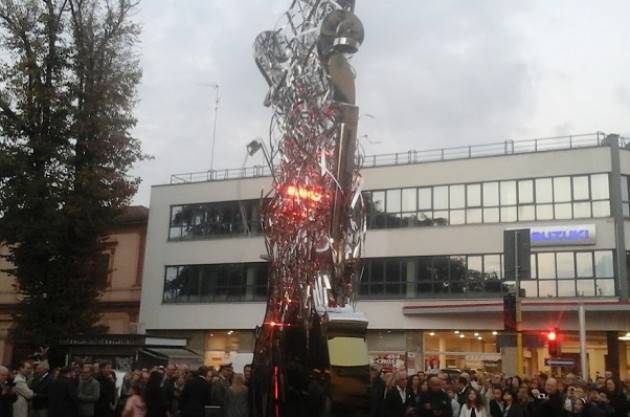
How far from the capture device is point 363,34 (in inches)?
503

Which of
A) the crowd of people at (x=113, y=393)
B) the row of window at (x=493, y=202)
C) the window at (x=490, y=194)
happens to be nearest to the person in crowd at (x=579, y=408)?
the crowd of people at (x=113, y=393)

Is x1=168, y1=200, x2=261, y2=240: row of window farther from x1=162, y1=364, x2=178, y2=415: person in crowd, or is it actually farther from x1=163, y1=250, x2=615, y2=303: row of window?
x1=162, y1=364, x2=178, y2=415: person in crowd

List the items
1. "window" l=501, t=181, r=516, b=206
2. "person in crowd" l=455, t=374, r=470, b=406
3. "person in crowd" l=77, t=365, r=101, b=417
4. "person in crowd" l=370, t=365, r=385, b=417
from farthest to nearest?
"window" l=501, t=181, r=516, b=206, "person in crowd" l=77, t=365, r=101, b=417, "person in crowd" l=370, t=365, r=385, b=417, "person in crowd" l=455, t=374, r=470, b=406

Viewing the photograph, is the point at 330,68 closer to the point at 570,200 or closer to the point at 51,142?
the point at 51,142

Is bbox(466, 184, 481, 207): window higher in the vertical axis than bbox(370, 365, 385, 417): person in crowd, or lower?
higher

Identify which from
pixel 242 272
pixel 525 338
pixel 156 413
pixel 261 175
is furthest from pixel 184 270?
pixel 156 413

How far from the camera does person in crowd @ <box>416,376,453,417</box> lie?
12.6 m

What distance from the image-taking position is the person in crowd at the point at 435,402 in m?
12.6

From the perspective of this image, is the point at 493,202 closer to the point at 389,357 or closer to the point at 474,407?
the point at 389,357

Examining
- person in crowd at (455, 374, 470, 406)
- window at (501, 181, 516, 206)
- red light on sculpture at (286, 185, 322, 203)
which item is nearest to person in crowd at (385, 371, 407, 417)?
person in crowd at (455, 374, 470, 406)

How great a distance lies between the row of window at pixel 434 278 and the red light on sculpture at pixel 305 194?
1895cm

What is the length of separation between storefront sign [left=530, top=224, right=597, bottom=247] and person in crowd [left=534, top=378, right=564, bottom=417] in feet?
68.5

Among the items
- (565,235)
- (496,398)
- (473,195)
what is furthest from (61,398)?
(473,195)

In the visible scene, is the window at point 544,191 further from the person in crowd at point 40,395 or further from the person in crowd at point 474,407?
the person in crowd at point 40,395
